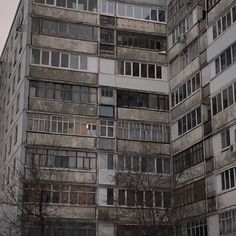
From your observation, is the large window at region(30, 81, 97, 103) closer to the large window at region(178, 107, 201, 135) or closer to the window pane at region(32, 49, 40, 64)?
the window pane at region(32, 49, 40, 64)

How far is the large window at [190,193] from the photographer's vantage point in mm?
42250

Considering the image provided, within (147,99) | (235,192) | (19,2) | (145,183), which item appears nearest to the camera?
(235,192)

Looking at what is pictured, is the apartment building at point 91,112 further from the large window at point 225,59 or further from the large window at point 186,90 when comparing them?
the large window at point 225,59

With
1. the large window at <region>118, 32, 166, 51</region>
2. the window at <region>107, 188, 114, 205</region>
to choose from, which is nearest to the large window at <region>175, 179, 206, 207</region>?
the window at <region>107, 188, 114, 205</region>

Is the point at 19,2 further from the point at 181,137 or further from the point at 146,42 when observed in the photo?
the point at 181,137

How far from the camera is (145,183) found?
4647 centimetres

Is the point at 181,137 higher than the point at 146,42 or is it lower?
lower

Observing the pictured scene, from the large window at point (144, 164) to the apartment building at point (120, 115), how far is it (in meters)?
0.10

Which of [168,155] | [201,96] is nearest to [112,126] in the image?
[168,155]

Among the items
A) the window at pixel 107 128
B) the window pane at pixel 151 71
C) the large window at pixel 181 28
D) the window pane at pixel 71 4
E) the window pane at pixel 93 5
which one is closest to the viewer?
the large window at pixel 181 28

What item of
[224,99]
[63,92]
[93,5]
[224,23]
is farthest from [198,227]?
[93,5]

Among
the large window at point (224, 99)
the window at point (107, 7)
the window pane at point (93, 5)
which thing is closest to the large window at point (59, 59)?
the window pane at point (93, 5)

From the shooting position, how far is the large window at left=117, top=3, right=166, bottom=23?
5175 centimetres

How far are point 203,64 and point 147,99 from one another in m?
7.92
